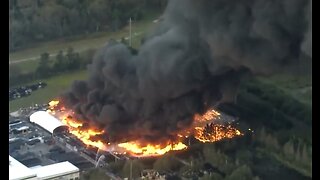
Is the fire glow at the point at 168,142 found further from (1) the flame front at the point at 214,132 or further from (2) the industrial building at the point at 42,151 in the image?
(2) the industrial building at the point at 42,151

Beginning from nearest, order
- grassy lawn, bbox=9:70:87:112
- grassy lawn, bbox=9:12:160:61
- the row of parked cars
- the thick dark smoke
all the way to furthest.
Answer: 1. the thick dark smoke
2. grassy lawn, bbox=9:70:87:112
3. the row of parked cars
4. grassy lawn, bbox=9:12:160:61

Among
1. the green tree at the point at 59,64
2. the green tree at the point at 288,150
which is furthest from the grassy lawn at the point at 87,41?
the green tree at the point at 288,150

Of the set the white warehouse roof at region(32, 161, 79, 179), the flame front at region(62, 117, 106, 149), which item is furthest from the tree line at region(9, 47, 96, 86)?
the white warehouse roof at region(32, 161, 79, 179)

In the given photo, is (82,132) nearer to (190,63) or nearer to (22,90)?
(22,90)

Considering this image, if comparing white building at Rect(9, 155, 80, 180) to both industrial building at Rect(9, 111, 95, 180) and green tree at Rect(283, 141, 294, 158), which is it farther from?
green tree at Rect(283, 141, 294, 158)

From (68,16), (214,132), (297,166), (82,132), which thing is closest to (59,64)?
(68,16)
